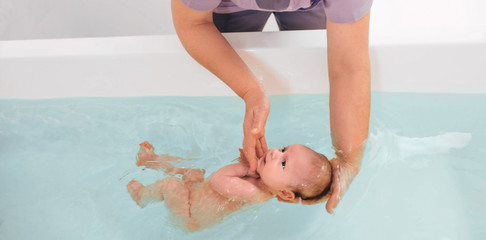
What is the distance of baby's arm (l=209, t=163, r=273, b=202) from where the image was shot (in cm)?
103

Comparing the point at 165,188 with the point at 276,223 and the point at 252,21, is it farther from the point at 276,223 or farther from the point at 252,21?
the point at 252,21

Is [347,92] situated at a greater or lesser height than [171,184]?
greater

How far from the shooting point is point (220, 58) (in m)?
0.99

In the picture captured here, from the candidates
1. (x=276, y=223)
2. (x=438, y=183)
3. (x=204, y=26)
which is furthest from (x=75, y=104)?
(x=438, y=183)

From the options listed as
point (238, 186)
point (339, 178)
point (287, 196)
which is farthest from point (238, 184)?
point (339, 178)

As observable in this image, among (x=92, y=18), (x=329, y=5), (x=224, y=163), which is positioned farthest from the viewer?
(x=92, y=18)

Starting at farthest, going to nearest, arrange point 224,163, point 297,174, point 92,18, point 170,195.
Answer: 1. point 92,18
2. point 224,163
3. point 170,195
4. point 297,174

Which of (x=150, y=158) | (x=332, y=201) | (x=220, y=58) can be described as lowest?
(x=332, y=201)

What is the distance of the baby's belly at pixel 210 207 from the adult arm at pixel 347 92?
0.23 m

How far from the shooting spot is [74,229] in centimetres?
108

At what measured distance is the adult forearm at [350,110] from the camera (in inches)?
36.0

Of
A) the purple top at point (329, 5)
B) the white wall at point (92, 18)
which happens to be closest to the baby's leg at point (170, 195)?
the purple top at point (329, 5)

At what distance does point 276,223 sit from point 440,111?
Result: 527 millimetres

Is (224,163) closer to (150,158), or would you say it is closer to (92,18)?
(150,158)
